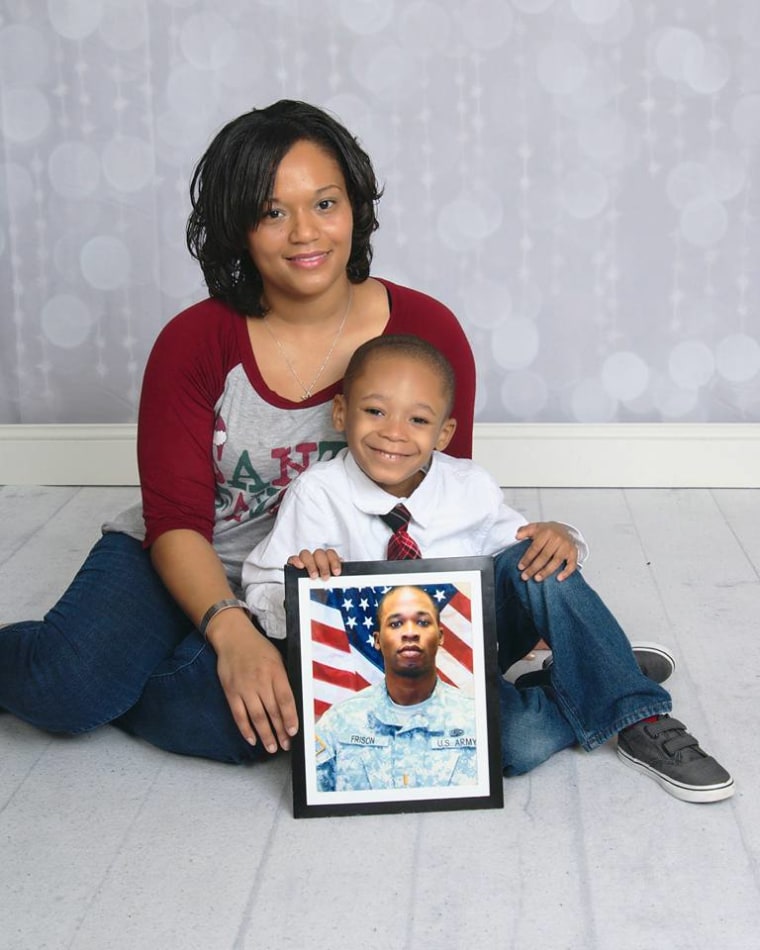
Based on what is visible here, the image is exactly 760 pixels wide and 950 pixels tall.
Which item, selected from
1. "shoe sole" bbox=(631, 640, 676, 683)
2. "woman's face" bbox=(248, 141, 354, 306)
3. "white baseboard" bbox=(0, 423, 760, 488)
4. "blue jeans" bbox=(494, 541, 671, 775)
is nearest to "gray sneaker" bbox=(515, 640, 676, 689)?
"shoe sole" bbox=(631, 640, 676, 683)

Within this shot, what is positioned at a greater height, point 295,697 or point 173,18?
point 173,18

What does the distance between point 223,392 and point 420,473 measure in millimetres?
303

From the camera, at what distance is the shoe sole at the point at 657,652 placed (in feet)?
6.13

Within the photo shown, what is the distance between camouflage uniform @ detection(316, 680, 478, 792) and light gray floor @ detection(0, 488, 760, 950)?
50 mm

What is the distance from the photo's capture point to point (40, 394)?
3.08 metres

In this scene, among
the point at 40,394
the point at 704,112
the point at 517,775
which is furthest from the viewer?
the point at 40,394

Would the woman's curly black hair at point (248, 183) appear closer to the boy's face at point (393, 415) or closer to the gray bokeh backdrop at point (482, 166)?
the boy's face at point (393, 415)

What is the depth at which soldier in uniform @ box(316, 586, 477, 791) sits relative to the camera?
5.02ft

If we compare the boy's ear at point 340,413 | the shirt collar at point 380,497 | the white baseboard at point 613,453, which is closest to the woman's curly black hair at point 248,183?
the boy's ear at point 340,413

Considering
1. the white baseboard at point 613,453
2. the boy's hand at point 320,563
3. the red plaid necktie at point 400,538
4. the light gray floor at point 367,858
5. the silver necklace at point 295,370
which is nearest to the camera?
the light gray floor at point 367,858

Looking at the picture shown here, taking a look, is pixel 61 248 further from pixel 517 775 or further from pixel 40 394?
pixel 517 775

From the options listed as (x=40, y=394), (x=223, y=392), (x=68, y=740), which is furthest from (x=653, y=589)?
(x=40, y=394)

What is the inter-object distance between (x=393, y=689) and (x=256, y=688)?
165 mm

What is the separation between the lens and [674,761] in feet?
5.24
